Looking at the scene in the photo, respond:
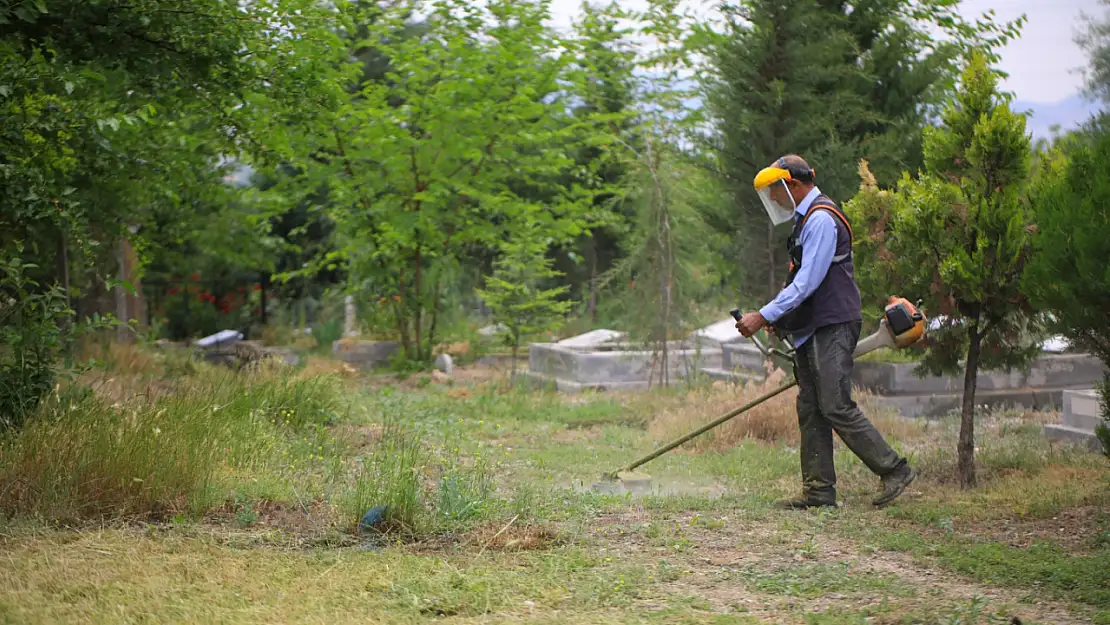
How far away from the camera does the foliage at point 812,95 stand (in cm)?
1166

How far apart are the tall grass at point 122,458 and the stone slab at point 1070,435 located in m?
6.16

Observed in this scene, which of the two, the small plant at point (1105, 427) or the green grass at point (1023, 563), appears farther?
the small plant at point (1105, 427)

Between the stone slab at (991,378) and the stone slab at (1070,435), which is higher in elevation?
the stone slab at (991,378)

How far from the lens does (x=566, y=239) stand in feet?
51.4

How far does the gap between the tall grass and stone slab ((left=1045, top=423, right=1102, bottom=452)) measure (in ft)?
20.2

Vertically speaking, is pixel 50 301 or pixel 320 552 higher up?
pixel 50 301

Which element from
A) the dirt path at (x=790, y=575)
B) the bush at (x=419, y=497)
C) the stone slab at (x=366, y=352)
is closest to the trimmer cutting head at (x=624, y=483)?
the bush at (x=419, y=497)

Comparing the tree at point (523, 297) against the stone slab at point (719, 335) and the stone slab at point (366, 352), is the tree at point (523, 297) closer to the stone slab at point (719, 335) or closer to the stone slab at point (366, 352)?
the stone slab at point (719, 335)

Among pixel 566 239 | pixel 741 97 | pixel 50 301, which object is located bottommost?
pixel 50 301

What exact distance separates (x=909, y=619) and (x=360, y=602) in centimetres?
217

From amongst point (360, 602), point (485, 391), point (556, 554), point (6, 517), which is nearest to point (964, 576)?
point (556, 554)

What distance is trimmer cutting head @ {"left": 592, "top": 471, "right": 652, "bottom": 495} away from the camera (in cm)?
708

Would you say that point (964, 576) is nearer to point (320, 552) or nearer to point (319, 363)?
point (320, 552)

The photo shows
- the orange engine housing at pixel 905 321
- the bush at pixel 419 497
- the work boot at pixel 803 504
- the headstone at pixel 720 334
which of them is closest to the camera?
the bush at pixel 419 497
